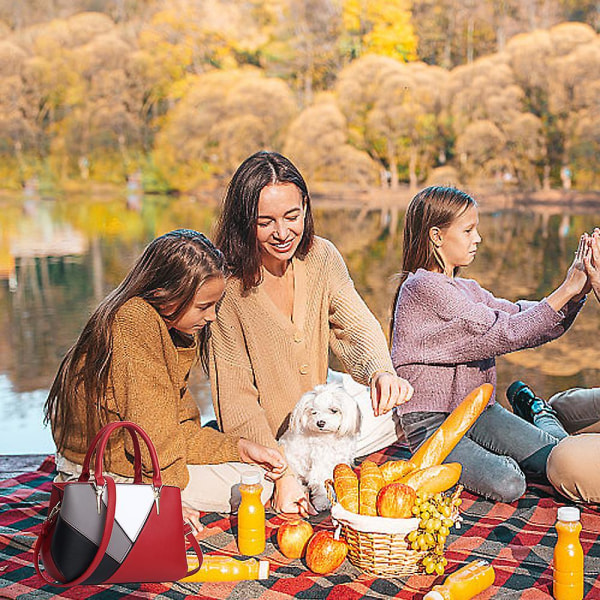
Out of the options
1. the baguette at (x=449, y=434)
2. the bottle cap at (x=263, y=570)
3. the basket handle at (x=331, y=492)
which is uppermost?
the baguette at (x=449, y=434)

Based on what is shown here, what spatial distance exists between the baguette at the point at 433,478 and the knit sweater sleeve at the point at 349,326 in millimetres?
420

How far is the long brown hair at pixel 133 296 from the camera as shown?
71.7 inches

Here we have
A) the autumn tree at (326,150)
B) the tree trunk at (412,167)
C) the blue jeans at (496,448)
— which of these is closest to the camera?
the blue jeans at (496,448)

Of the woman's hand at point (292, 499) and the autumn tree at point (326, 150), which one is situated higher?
the autumn tree at point (326, 150)

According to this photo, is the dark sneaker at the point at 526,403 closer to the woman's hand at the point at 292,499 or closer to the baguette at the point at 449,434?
the baguette at the point at 449,434

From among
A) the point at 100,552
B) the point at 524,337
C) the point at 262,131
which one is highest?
the point at 262,131

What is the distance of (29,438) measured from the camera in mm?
2822

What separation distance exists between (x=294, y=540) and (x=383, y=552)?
0.22 metres

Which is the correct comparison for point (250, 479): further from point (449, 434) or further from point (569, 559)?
point (569, 559)

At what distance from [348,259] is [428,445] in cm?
565

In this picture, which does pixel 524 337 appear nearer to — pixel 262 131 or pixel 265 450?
pixel 265 450

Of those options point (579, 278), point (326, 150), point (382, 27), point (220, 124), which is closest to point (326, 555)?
point (579, 278)

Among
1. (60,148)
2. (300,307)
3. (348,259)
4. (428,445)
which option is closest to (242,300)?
(300,307)

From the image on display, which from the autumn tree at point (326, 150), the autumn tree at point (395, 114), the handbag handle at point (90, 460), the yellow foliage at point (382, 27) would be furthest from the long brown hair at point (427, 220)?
the yellow foliage at point (382, 27)
